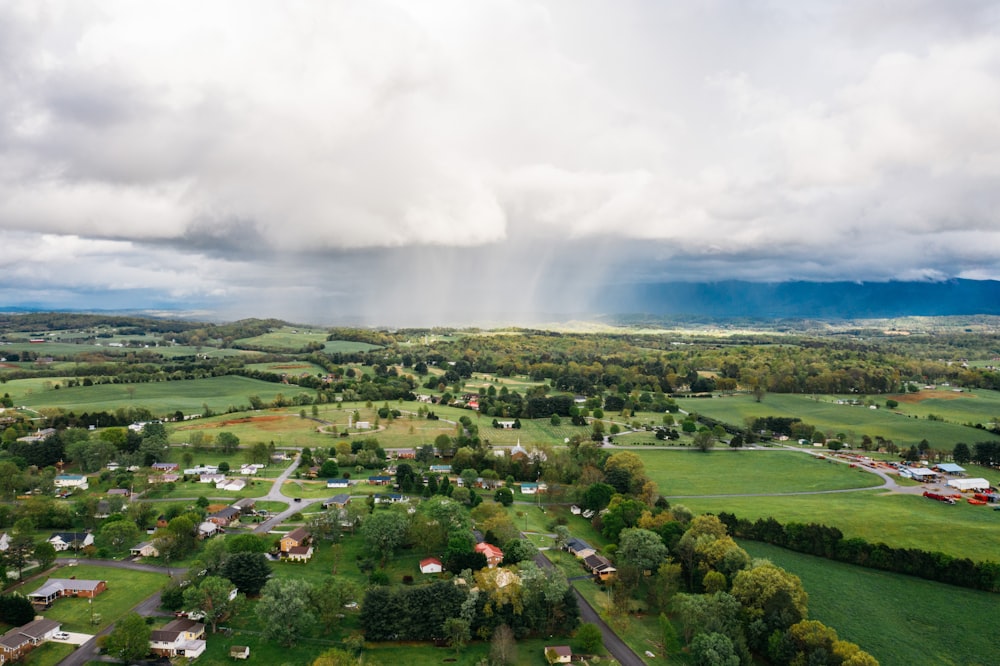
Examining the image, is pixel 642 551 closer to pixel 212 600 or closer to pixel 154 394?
pixel 212 600

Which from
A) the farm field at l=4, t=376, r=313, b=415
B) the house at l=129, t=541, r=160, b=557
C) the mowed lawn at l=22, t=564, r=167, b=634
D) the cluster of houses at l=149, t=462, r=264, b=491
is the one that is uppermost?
the farm field at l=4, t=376, r=313, b=415

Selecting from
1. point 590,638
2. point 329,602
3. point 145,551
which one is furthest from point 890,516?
point 145,551

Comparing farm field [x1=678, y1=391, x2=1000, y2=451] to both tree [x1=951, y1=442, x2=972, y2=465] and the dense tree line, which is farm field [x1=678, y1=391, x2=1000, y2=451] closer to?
tree [x1=951, y1=442, x2=972, y2=465]

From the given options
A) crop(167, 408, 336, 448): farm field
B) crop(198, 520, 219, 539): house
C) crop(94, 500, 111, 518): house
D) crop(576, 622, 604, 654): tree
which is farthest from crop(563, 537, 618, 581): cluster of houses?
crop(167, 408, 336, 448): farm field

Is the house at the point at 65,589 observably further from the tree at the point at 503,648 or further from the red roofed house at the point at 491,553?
the tree at the point at 503,648

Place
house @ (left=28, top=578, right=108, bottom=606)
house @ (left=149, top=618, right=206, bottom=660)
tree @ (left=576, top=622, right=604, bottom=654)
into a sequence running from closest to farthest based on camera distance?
1. house @ (left=149, top=618, right=206, bottom=660)
2. tree @ (left=576, top=622, right=604, bottom=654)
3. house @ (left=28, top=578, right=108, bottom=606)

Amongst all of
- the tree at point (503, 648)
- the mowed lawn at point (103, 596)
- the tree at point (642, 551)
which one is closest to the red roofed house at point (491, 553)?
the tree at point (503, 648)
